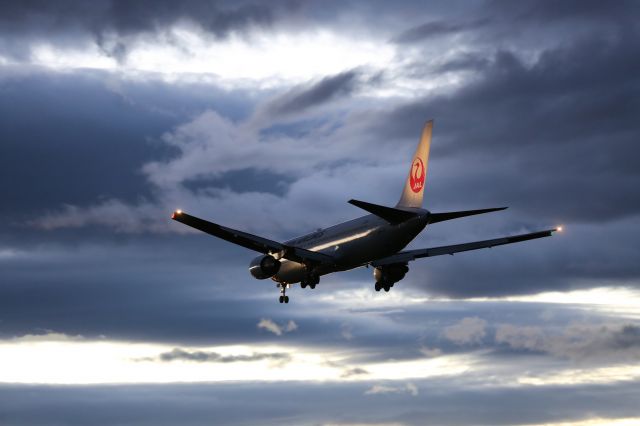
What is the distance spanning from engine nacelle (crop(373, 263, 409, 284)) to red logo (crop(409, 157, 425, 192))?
1077cm

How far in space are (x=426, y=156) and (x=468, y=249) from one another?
43.0 ft

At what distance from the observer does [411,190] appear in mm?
75688

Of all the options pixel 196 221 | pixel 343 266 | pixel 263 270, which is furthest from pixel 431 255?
pixel 196 221

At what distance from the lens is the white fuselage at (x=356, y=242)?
7388 centimetres

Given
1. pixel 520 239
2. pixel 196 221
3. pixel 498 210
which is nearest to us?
pixel 498 210

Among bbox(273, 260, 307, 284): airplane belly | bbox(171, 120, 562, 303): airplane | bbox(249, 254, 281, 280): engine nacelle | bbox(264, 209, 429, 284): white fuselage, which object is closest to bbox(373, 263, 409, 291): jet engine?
bbox(171, 120, 562, 303): airplane

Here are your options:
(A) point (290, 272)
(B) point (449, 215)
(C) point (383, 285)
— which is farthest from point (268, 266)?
Answer: (B) point (449, 215)

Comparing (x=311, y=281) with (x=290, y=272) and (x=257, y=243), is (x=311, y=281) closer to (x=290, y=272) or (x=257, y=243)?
(x=290, y=272)

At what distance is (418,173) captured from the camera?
247 feet

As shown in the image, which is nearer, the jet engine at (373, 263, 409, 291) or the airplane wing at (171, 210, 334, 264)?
the airplane wing at (171, 210, 334, 264)

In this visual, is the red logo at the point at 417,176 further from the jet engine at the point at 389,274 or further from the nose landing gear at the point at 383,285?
the nose landing gear at the point at 383,285

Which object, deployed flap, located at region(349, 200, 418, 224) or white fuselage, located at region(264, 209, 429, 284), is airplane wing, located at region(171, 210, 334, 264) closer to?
white fuselage, located at region(264, 209, 429, 284)

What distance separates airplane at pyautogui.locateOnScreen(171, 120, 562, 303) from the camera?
2889 inches

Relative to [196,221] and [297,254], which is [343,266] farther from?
[196,221]
